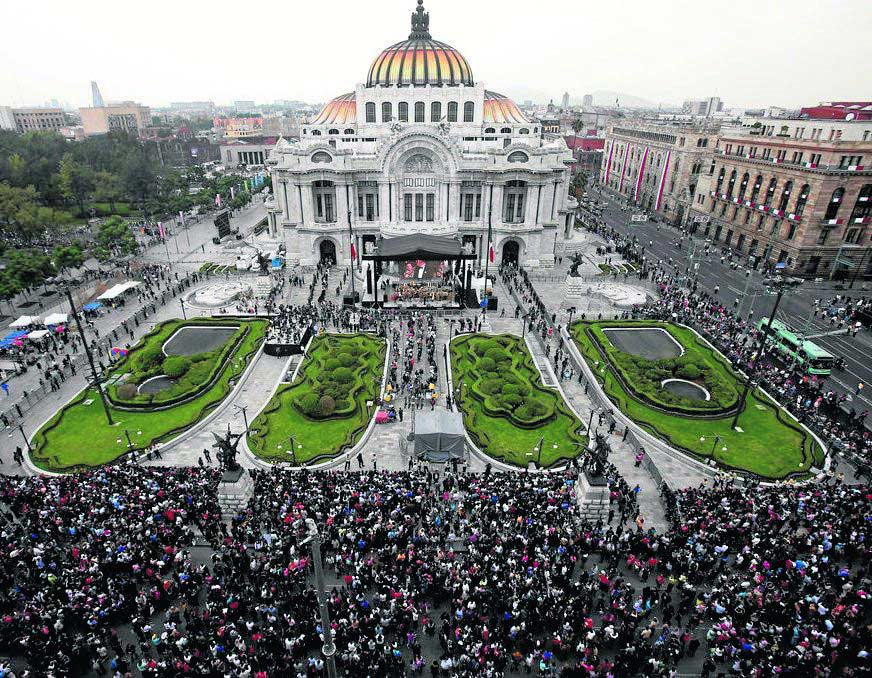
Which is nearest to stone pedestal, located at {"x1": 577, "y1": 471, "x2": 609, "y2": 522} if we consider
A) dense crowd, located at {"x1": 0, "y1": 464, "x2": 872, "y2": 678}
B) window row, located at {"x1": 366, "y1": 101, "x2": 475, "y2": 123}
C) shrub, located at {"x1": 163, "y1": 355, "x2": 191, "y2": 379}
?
dense crowd, located at {"x1": 0, "y1": 464, "x2": 872, "y2": 678}

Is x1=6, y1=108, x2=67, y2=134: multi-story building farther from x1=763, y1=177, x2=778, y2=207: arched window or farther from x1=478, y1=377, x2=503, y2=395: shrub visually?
x1=763, y1=177, x2=778, y2=207: arched window

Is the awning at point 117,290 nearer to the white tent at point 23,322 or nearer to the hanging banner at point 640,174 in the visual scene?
the white tent at point 23,322

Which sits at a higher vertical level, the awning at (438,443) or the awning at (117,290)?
the awning at (438,443)

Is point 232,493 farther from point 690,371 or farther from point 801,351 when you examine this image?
point 801,351

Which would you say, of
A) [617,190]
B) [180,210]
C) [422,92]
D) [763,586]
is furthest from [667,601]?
[617,190]

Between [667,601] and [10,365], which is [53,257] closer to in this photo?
[10,365]

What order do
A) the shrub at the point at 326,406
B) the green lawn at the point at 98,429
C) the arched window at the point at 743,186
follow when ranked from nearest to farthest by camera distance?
the green lawn at the point at 98,429 → the shrub at the point at 326,406 → the arched window at the point at 743,186

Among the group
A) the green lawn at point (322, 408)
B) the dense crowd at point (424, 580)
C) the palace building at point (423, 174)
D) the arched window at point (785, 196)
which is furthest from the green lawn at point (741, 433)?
the arched window at point (785, 196)
